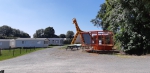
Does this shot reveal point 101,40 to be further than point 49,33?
No

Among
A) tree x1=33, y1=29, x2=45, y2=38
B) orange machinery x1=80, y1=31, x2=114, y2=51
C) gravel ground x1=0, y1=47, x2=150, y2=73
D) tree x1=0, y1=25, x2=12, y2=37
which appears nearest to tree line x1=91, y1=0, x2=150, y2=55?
orange machinery x1=80, y1=31, x2=114, y2=51

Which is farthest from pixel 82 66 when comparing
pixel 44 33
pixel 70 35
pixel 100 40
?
pixel 70 35

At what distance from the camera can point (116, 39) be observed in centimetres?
2145

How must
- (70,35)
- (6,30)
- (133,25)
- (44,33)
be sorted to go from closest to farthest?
(133,25)
(6,30)
(44,33)
(70,35)

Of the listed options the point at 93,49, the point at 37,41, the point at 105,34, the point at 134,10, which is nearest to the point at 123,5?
the point at 134,10

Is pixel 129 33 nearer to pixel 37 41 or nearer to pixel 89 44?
pixel 89 44

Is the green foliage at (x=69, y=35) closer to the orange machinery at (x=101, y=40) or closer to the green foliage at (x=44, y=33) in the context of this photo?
the green foliage at (x=44, y=33)

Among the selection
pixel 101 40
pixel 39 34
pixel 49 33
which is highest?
→ pixel 49 33

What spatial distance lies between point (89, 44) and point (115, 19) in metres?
4.67

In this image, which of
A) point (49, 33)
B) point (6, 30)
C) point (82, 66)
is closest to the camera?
point (82, 66)

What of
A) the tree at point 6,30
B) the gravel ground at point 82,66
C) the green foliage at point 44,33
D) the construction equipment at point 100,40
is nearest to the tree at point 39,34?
the green foliage at point 44,33

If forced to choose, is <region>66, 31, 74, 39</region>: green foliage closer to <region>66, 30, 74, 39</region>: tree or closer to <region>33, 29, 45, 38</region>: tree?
<region>66, 30, 74, 39</region>: tree

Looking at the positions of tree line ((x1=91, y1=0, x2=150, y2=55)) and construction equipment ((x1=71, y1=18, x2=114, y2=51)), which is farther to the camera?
construction equipment ((x1=71, y1=18, x2=114, y2=51))

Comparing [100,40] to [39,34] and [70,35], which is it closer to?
[39,34]
